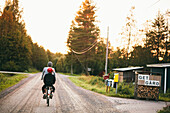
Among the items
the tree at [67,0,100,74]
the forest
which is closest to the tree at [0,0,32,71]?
the forest

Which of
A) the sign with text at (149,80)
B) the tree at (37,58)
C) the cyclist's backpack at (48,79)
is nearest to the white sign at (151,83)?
the sign with text at (149,80)

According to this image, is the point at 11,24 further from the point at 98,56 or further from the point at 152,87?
the point at 152,87

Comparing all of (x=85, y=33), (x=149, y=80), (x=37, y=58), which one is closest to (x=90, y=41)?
(x=85, y=33)

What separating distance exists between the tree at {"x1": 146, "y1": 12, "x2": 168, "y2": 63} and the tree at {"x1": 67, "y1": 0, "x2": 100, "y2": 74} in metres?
14.0

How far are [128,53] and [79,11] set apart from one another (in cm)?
1640

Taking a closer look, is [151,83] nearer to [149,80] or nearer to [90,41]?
[149,80]

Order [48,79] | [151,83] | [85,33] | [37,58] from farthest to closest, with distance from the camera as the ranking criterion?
[37,58], [85,33], [151,83], [48,79]

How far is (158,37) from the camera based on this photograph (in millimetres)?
33562

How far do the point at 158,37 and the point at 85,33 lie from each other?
55.9ft

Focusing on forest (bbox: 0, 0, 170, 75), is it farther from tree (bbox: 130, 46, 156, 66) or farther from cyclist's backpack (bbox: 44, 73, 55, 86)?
cyclist's backpack (bbox: 44, 73, 55, 86)

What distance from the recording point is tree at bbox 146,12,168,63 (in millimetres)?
33344

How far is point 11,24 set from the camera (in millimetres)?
44375

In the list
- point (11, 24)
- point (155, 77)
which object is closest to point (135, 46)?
point (155, 77)

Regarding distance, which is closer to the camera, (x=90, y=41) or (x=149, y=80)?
(x=149, y=80)
